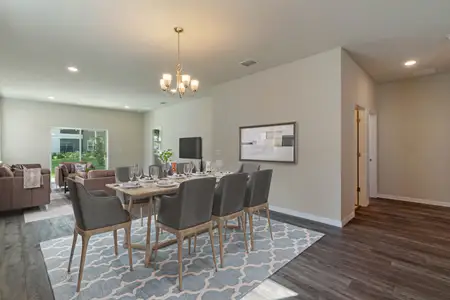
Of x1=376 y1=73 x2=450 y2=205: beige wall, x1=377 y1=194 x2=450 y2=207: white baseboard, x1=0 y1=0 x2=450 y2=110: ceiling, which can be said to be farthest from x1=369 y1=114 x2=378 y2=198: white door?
x1=0 y1=0 x2=450 y2=110: ceiling

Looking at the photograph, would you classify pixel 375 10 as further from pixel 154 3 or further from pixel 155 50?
pixel 155 50

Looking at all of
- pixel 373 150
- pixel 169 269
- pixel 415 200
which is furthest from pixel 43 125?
pixel 415 200

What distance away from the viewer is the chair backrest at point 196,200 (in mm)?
2146

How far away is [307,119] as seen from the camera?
405 centimetres

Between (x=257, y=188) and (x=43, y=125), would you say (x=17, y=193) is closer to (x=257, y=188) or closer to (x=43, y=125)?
(x=43, y=125)

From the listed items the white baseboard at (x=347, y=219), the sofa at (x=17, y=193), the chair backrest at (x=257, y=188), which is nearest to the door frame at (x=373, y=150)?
the white baseboard at (x=347, y=219)

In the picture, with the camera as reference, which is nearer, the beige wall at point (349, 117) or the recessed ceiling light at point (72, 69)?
the beige wall at point (349, 117)

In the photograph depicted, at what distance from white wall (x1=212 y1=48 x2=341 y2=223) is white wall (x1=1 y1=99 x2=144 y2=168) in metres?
6.58

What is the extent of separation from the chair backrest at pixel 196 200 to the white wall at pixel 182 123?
15.3 ft

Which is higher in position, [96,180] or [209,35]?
[209,35]

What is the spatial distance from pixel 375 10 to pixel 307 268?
9.83 ft

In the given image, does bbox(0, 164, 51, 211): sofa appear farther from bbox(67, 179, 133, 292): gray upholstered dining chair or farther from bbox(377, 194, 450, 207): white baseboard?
bbox(377, 194, 450, 207): white baseboard

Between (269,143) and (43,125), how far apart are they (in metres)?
7.82

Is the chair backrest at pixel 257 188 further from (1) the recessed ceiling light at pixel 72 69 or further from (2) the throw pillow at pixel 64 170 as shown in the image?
(2) the throw pillow at pixel 64 170
